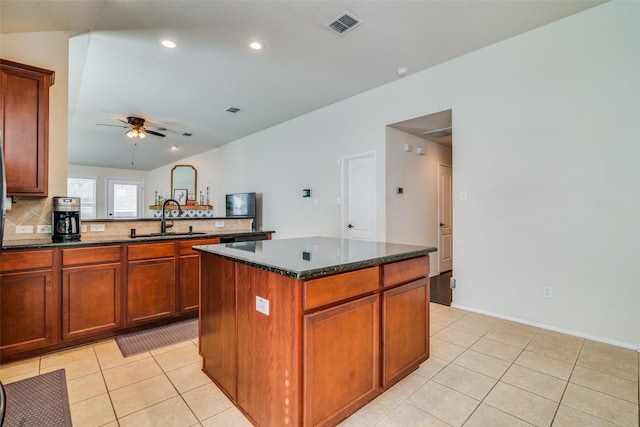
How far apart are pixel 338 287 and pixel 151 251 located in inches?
90.6

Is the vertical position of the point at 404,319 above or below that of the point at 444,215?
below

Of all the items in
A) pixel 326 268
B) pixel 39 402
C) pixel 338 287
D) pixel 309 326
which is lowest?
pixel 39 402

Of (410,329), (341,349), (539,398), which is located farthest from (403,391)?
(539,398)

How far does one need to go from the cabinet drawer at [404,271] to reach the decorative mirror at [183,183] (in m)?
8.78

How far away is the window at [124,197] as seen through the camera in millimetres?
10211

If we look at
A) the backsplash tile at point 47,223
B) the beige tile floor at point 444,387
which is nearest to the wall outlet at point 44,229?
the backsplash tile at point 47,223

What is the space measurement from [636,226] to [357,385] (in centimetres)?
280

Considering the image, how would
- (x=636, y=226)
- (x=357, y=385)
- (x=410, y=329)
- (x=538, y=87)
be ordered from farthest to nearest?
(x=538, y=87)
(x=636, y=226)
(x=410, y=329)
(x=357, y=385)

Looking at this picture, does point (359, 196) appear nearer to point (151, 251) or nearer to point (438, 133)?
point (438, 133)

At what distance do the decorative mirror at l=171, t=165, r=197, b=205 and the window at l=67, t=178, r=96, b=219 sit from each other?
2533 millimetres

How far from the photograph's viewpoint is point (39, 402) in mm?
1906

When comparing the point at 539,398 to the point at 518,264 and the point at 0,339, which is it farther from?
the point at 0,339

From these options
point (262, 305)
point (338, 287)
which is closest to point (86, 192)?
point (262, 305)

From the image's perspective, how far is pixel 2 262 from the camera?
2.32 metres
